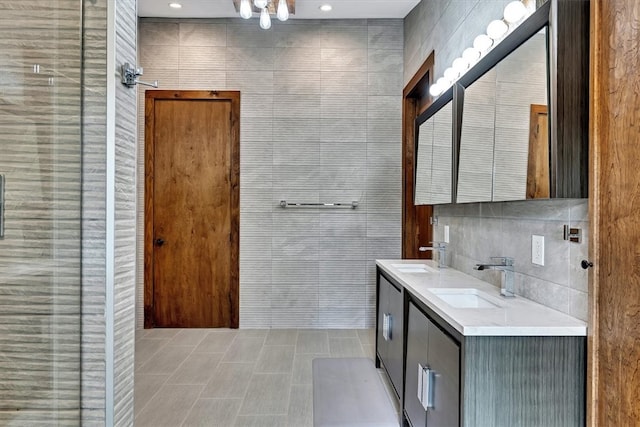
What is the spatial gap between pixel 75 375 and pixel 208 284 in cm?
255

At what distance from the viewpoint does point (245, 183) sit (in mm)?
3803

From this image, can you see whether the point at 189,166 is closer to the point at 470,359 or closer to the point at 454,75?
the point at 454,75

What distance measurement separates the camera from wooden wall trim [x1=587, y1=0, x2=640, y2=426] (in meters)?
1.04

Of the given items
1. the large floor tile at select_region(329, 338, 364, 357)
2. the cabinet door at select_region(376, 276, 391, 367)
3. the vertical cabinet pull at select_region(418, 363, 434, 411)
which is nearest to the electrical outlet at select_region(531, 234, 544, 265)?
the vertical cabinet pull at select_region(418, 363, 434, 411)

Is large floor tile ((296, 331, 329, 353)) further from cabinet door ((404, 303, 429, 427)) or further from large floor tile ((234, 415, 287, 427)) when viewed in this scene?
cabinet door ((404, 303, 429, 427))

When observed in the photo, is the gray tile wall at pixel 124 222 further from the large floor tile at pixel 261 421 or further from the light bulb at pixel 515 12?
the light bulb at pixel 515 12

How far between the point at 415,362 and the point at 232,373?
155cm

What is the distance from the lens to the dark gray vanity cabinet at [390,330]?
84.7 inches

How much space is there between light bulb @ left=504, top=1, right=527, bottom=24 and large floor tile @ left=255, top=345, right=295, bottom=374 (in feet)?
8.35

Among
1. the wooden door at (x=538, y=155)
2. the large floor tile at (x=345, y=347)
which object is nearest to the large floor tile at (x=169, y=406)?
the large floor tile at (x=345, y=347)

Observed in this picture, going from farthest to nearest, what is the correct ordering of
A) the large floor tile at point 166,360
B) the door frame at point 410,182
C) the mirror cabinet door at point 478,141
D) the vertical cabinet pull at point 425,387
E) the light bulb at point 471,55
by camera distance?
1. the door frame at point 410,182
2. the large floor tile at point 166,360
3. the light bulb at point 471,55
4. the mirror cabinet door at point 478,141
5. the vertical cabinet pull at point 425,387

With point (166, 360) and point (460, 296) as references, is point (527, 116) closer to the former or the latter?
point (460, 296)

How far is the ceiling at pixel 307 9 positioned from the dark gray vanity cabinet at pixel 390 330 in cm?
244

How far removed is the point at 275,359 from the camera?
307 centimetres
